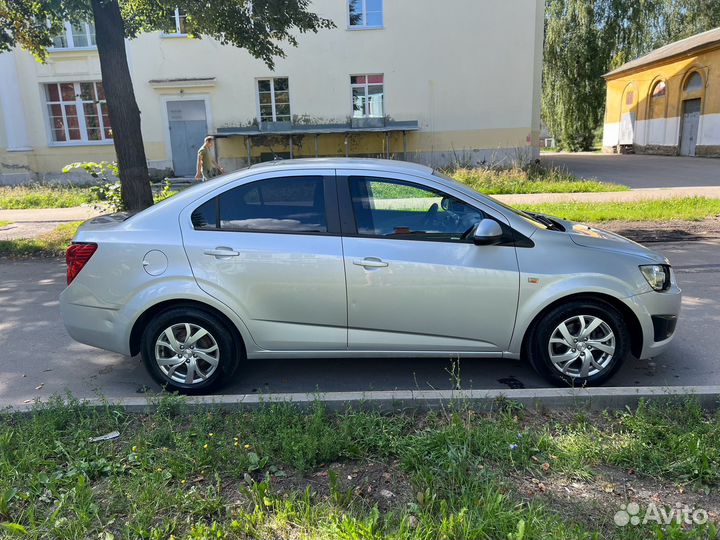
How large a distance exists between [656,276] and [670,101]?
108 feet

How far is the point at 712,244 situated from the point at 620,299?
653cm

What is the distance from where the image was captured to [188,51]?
66.4ft

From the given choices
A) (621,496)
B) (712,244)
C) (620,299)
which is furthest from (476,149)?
(621,496)

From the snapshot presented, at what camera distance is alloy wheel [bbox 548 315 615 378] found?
13.1ft

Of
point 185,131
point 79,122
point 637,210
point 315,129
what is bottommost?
point 637,210

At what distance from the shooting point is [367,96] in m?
21.0

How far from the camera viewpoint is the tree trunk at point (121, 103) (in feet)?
28.8

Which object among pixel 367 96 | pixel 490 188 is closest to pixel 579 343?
pixel 490 188

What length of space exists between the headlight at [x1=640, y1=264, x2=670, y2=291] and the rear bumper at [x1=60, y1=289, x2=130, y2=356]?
156 inches

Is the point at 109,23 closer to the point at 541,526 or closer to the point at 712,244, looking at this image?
the point at 541,526

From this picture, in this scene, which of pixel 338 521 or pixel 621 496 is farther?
pixel 621 496

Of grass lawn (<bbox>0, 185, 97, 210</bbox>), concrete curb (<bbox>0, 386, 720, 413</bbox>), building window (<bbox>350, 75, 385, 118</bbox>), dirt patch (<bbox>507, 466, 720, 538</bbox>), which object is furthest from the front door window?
building window (<bbox>350, 75, 385, 118</bbox>)

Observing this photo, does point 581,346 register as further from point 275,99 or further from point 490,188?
point 275,99

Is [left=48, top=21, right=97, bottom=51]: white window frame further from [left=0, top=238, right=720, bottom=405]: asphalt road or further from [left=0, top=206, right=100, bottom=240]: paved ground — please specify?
[left=0, top=238, right=720, bottom=405]: asphalt road
